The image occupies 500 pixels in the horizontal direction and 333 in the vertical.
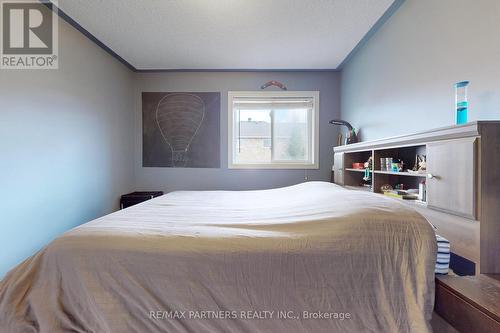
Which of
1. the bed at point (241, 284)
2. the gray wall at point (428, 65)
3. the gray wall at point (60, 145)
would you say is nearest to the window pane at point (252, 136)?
the gray wall at point (428, 65)

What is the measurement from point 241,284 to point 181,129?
266 cm

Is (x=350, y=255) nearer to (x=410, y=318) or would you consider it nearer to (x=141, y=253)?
(x=410, y=318)

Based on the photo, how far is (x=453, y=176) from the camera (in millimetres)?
923

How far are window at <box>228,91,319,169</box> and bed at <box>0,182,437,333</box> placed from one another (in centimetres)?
228

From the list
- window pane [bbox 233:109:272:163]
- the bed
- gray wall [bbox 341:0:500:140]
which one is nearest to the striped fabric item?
the bed

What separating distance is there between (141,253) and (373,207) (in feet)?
3.26

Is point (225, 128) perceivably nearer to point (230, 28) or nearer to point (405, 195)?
point (230, 28)

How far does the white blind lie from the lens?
3.15 m

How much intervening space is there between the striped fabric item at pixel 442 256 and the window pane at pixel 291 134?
2.35 metres

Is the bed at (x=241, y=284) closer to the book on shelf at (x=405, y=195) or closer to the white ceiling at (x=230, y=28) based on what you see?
the book on shelf at (x=405, y=195)

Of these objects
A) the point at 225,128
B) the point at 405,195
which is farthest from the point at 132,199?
the point at 405,195

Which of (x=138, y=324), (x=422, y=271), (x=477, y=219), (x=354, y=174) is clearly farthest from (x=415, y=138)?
(x=138, y=324)

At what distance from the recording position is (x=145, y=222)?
1.16 m

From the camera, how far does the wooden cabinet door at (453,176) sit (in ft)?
2.75
